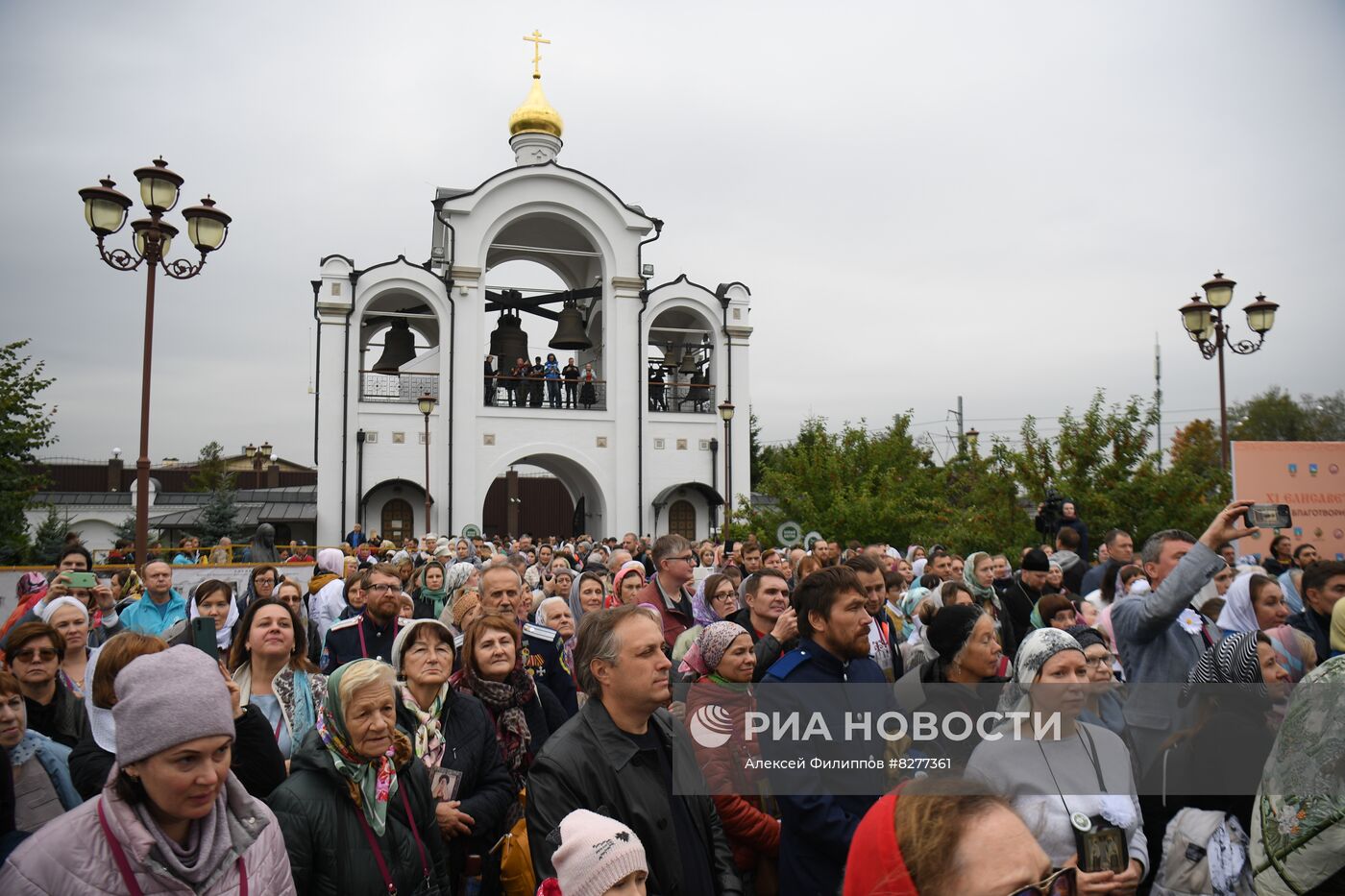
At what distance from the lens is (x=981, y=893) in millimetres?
1774

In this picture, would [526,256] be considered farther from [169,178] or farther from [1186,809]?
[1186,809]

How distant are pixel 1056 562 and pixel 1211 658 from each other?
5.41 metres

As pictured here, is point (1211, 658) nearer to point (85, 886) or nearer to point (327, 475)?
point (85, 886)

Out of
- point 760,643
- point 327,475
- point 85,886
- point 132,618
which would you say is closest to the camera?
point 85,886

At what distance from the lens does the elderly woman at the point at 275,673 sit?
454 cm

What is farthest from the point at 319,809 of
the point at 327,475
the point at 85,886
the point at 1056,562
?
the point at 327,475

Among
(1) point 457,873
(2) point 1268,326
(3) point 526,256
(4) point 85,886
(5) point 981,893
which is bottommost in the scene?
(1) point 457,873

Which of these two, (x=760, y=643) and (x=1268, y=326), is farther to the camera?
(x=1268, y=326)

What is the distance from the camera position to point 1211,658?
4.23 metres

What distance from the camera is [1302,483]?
37.2 ft

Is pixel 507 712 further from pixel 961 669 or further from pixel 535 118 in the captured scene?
pixel 535 118

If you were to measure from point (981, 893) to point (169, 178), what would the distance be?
1193 centimetres

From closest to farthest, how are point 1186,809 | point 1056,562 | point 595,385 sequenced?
point 1186,809 → point 1056,562 → point 595,385

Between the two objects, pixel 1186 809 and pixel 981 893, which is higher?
pixel 981 893
